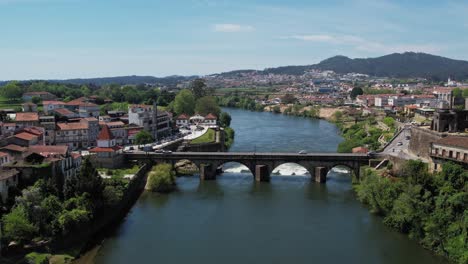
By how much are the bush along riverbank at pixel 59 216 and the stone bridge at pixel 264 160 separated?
10.4m

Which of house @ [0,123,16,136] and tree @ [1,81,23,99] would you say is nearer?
house @ [0,123,16,136]

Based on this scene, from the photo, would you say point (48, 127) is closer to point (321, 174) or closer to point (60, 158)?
point (60, 158)

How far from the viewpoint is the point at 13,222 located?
22578 millimetres

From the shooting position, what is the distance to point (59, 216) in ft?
81.3

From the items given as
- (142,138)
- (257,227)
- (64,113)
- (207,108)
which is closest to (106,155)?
(142,138)

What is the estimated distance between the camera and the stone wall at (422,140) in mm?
34125

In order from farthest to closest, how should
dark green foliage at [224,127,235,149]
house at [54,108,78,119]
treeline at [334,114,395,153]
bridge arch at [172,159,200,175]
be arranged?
dark green foliage at [224,127,235,149]
house at [54,108,78,119]
treeline at [334,114,395,153]
bridge arch at [172,159,200,175]

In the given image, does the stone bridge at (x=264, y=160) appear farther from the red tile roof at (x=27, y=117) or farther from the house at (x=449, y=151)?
the red tile roof at (x=27, y=117)

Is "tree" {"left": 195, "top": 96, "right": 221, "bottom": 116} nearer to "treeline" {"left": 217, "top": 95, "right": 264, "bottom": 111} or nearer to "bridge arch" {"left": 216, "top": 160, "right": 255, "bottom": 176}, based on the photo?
"bridge arch" {"left": 216, "top": 160, "right": 255, "bottom": 176}

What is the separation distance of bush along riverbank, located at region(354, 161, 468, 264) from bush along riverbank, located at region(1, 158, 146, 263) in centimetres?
1615

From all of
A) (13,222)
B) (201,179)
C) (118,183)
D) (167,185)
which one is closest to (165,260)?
(13,222)

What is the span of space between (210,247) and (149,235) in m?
4.02

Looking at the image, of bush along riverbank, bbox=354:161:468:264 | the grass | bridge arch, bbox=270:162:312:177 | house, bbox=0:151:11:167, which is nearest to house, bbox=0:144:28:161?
house, bbox=0:151:11:167

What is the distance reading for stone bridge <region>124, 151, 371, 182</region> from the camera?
128ft
